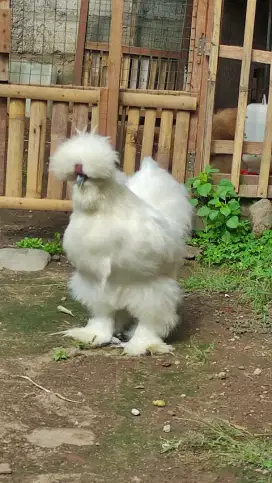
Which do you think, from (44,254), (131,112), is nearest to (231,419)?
(44,254)

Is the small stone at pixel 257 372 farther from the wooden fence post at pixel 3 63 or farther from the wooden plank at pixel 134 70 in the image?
the wooden plank at pixel 134 70

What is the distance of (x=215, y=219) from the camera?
287 inches

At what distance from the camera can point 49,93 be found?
7.13m

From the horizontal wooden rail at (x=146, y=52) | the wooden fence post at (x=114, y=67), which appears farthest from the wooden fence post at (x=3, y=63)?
the horizontal wooden rail at (x=146, y=52)

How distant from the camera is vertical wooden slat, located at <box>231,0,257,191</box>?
7090 millimetres

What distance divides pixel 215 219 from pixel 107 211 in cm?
282

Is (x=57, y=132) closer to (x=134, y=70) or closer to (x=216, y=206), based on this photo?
(x=216, y=206)

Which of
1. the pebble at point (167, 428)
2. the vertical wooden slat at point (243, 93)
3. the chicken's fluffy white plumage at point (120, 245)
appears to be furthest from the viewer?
the vertical wooden slat at point (243, 93)

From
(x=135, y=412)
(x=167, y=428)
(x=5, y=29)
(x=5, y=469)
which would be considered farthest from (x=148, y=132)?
(x=5, y=469)

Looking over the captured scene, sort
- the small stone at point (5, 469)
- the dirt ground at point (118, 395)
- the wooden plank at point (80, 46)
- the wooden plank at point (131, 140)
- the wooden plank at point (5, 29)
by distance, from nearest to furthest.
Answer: the small stone at point (5, 469) → the dirt ground at point (118, 395) → the wooden plank at point (5, 29) → the wooden plank at point (131, 140) → the wooden plank at point (80, 46)

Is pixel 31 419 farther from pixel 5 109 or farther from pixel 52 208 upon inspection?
pixel 5 109

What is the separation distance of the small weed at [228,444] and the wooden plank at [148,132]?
3948 millimetres

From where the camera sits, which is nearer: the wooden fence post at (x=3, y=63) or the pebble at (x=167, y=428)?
the pebble at (x=167, y=428)

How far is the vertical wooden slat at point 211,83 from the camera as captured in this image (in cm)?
710
